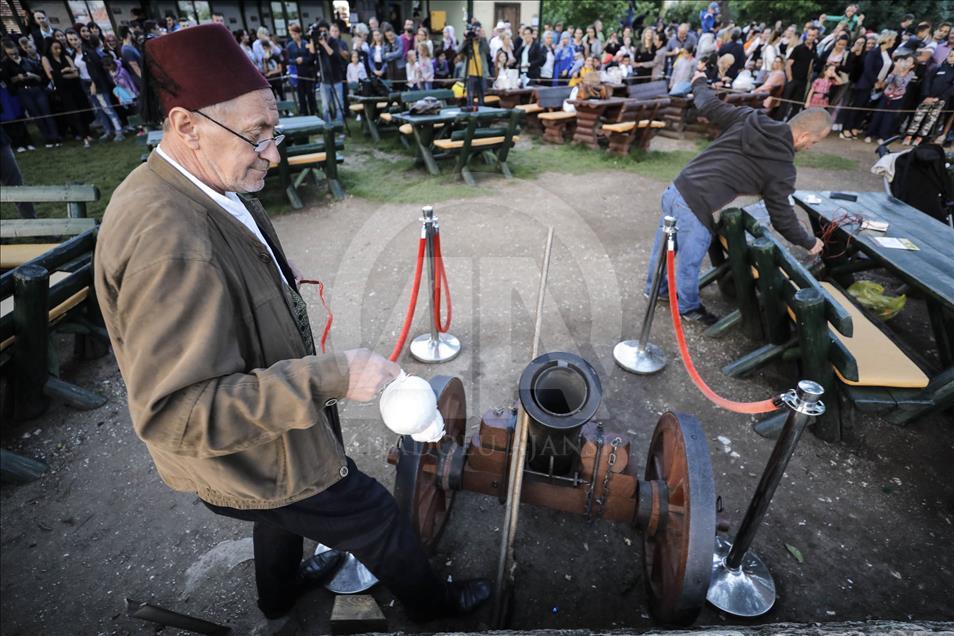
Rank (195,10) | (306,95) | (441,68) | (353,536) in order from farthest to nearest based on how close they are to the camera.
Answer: (195,10)
(441,68)
(306,95)
(353,536)

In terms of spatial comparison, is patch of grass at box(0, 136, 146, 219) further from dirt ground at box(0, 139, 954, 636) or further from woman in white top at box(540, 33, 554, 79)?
woman in white top at box(540, 33, 554, 79)

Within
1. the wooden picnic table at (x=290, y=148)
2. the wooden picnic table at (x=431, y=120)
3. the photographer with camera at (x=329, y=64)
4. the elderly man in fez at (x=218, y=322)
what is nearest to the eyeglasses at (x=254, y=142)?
the elderly man in fez at (x=218, y=322)

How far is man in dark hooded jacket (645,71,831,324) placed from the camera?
3.62m

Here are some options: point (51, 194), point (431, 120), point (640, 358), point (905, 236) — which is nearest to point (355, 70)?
point (431, 120)

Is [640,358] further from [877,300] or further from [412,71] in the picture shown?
[412,71]

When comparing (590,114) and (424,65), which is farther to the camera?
(424,65)

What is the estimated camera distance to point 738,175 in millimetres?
3783

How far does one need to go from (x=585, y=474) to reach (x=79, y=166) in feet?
34.4

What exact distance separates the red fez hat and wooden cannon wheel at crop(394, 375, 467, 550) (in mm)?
1488

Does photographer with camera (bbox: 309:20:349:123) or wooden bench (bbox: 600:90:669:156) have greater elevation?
photographer with camera (bbox: 309:20:349:123)

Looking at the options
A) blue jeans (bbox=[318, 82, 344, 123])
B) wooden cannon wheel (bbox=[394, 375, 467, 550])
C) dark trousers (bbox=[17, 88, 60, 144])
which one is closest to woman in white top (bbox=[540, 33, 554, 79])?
blue jeans (bbox=[318, 82, 344, 123])

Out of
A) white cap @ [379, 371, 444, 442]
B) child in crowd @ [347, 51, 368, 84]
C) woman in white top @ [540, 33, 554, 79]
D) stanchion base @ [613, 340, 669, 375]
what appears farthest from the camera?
woman in white top @ [540, 33, 554, 79]

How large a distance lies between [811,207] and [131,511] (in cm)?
572

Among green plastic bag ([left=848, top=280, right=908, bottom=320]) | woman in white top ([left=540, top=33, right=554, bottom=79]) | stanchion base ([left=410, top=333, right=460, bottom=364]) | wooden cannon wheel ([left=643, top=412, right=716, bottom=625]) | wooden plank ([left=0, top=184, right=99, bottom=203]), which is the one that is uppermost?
woman in white top ([left=540, top=33, right=554, bottom=79])
